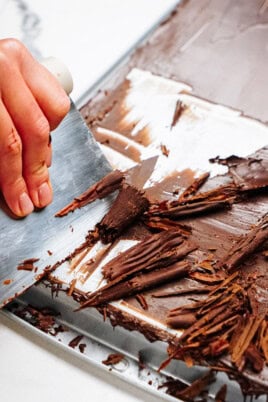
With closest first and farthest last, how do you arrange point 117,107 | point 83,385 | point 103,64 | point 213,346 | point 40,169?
1. point 213,346
2. point 83,385
3. point 40,169
4. point 117,107
5. point 103,64

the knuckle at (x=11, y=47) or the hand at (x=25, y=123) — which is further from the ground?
the knuckle at (x=11, y=47)

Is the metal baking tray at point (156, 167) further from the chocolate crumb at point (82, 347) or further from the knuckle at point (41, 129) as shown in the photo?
the knuckle at point (41, 129)

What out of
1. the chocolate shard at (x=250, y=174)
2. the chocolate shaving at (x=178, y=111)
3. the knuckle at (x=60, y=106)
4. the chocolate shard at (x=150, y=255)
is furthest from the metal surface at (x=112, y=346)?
the chocolate shaving at (x=178, y=111)

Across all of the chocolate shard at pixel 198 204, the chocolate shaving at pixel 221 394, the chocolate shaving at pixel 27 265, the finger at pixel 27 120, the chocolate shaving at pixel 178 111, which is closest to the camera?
the chocolate shaving at pixel 221 394

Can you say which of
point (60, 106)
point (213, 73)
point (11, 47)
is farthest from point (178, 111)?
point (11, 47)

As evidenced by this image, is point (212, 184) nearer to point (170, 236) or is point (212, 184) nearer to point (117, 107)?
point (170, 236)

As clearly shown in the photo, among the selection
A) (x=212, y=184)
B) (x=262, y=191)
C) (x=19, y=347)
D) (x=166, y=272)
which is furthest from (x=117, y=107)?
(x=19, y=347)

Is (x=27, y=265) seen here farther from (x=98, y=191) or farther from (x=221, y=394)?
(x=221, y=394)

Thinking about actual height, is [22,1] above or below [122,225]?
above
